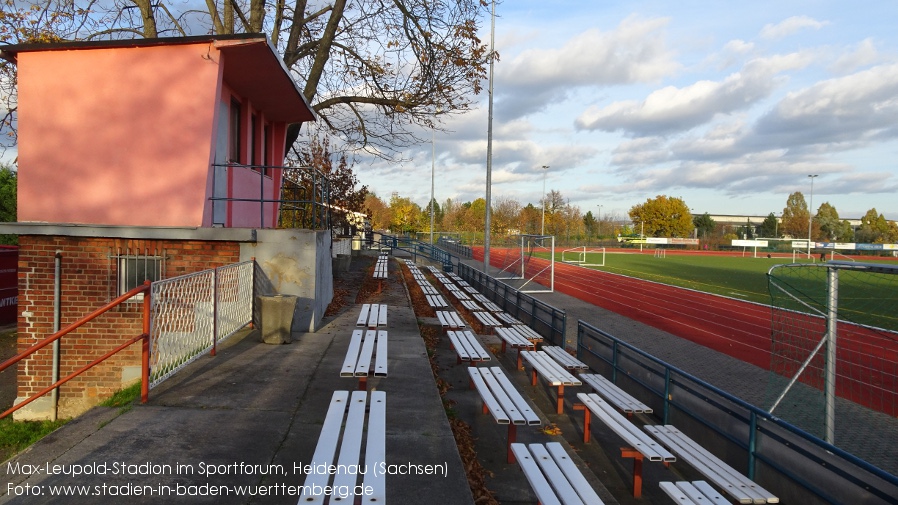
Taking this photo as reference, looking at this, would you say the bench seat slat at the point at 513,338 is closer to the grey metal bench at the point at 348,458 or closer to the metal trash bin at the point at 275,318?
the metal trash bin at the point at 275,318

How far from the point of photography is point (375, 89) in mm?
17172

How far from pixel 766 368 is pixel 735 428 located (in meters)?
7.83

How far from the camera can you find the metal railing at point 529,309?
454 inches

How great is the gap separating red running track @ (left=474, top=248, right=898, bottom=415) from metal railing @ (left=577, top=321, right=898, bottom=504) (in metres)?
1.72

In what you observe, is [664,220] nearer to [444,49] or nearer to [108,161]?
[444,49]

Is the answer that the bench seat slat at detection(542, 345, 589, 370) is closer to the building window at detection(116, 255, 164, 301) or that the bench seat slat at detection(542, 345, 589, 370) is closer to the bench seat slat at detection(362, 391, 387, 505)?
the bench seat slat at detection(362, 391, 387, 505)

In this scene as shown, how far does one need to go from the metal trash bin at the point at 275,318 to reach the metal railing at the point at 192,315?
46 centimetres

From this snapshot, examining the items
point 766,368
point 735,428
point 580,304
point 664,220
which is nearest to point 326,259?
point 735,428

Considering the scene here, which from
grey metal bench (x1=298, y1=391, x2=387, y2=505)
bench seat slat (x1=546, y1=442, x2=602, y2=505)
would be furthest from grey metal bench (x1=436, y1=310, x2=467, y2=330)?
bench seat slat (x1=546, y1=442, x2=602, y2=505)

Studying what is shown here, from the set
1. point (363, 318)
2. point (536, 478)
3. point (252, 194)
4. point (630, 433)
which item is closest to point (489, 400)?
point (630, 433)

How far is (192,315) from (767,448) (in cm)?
620

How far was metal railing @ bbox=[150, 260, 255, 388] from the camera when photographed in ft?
19.8

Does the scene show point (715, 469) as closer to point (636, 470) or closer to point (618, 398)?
point (636, 470)

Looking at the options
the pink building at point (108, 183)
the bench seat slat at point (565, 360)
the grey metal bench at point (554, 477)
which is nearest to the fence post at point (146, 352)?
the grey metal bench at point (554, 477)
